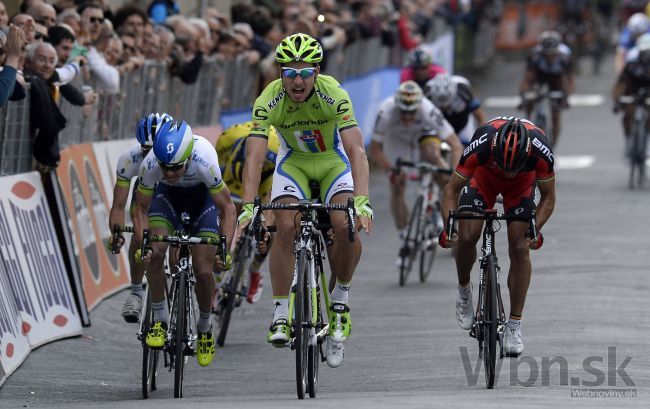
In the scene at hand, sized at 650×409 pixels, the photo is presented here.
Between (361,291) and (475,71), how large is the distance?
29714 mm

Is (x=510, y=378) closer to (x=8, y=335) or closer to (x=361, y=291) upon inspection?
(x=8, y=335)

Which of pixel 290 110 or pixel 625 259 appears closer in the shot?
pixel 290 110

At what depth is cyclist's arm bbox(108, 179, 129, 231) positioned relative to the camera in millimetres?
11766

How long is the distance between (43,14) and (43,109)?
1412 mm

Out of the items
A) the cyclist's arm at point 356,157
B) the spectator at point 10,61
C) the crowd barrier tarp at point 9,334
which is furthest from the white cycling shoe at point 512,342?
the spectator at point 10,61

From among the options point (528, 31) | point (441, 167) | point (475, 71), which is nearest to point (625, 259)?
point (441, 167)

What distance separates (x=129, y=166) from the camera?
39.3 feet

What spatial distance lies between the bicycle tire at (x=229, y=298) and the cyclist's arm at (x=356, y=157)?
2.80 m

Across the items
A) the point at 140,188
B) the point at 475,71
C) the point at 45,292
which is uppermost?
the point at 140,188

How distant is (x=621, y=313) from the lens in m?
15.1

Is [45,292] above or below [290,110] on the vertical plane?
below

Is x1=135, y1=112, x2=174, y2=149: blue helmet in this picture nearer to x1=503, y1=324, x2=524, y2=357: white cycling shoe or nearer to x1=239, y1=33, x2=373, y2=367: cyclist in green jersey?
x1=239, y1=33, x2=373, y2=367: cyclist in green jersey

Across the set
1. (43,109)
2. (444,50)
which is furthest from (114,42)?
(444,50)

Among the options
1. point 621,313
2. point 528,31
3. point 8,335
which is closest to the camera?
point 8,335
